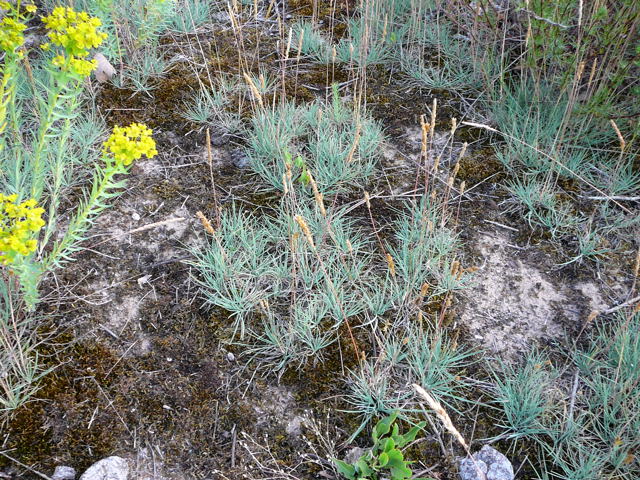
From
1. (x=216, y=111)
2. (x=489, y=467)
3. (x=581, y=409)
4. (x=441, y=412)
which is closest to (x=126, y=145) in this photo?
(x=441, y=412)

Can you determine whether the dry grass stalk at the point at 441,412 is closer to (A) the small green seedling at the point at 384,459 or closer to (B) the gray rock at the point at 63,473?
(A) the small green seedling at the point at 384,459

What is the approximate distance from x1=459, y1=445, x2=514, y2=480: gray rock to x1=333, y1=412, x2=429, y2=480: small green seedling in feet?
0.58

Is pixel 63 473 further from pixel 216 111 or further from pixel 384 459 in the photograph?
pixel 216 111

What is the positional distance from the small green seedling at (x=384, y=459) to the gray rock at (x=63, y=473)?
2.54 feet

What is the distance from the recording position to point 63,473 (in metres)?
1.58

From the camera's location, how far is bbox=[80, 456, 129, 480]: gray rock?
1.56 m

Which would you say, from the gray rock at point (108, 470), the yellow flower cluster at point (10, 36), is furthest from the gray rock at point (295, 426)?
the yellow flower cluster at point (10, 36)

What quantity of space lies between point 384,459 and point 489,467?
1.20ft

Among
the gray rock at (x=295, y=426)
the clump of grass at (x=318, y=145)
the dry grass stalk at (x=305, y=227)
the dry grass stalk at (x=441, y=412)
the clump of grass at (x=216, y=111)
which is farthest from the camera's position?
the clump of grass at (x=216, y=111)

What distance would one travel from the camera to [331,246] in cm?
219

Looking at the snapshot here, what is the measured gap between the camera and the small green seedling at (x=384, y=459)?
1.52 meters

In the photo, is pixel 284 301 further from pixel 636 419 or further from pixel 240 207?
pixel 636 419

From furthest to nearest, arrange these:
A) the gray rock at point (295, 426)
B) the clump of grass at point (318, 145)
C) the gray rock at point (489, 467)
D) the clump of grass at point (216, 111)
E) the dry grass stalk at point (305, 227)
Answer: the clump of grass at point (216, 111) → the clump of grass at point (318, 145) → the gray rock at point (295, 426) → the gray rock at point (489, 467) → the dry grass stalk at point (305, 227)

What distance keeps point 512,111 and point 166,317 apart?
1935mm
